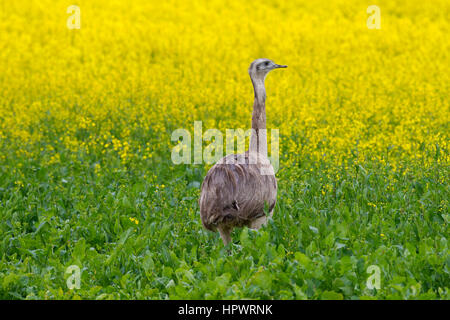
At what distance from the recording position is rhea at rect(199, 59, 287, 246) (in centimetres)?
662

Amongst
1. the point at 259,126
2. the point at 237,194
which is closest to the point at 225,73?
the point at 259,126

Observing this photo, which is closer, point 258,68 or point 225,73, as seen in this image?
point 258,68

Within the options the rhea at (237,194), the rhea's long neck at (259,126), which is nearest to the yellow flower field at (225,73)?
the rhea's long neck at (259,126)

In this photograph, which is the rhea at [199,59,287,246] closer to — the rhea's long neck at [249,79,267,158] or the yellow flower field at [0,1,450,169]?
the rhea's long neck at [249,79,267,158]

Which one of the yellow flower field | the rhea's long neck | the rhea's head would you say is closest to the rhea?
the rhea's long neck

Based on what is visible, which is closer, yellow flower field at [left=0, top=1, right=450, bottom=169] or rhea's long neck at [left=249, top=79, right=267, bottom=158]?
rhea's long neck at [left=249, top=79, right=267, bottom=158]

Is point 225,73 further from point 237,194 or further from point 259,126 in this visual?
point 237,194

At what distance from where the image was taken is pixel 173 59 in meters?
16.8

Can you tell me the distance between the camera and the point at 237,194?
6637 millimetres

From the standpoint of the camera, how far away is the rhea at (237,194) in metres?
6.62

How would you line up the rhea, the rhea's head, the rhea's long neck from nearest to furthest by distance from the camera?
the rhea < the rhea's long neck < the rhea's head

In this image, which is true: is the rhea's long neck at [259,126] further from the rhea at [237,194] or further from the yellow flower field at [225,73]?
the yellow flower field at [225,73]
